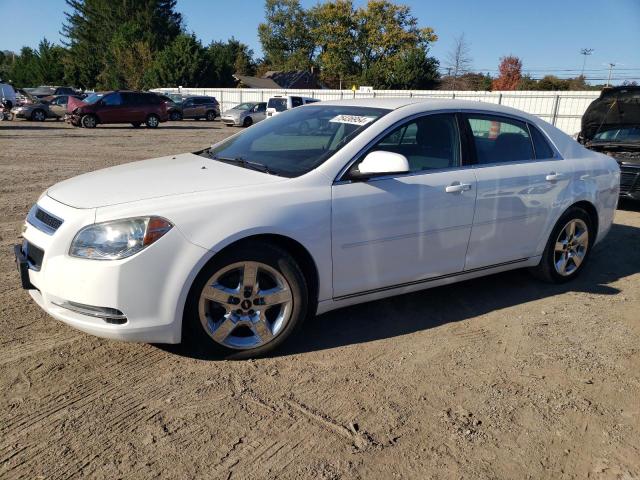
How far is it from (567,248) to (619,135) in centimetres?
503

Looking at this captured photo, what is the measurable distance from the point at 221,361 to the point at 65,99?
28717 mm

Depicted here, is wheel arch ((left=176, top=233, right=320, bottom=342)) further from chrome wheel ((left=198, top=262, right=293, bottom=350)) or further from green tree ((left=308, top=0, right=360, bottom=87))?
green tree ((left=308, top=0, right=360, bottom=87))

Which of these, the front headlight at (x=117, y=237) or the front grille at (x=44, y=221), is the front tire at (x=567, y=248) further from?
the front grille at (x=44, y=221)

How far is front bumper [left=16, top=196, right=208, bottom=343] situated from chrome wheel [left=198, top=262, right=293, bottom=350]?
0.18 meters

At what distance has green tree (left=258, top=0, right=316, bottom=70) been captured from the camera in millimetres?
95500

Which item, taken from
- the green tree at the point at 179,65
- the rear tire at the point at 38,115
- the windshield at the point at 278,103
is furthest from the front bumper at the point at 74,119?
the green tree at the point at 179,65

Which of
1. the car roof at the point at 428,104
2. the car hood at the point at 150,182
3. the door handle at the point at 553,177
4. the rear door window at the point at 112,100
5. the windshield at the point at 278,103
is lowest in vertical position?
the windshield at the point at 278,103

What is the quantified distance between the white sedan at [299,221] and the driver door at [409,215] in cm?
1

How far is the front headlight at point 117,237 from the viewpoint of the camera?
299 centimetres

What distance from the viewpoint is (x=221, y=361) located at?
338cm

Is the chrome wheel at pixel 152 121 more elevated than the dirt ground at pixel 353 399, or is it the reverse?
the dirt ground at pixel 353 399

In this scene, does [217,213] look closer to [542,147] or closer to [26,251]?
[26,251]

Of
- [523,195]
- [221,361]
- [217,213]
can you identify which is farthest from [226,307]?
[523,195]

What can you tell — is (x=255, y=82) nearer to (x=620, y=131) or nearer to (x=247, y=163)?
(x=620, y=131)
